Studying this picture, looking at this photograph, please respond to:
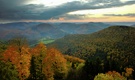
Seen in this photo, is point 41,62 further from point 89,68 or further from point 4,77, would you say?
point 89,68

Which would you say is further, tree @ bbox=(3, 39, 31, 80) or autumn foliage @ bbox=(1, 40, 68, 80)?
autumn foliage @ bbox=(1, 40, 68, 80)

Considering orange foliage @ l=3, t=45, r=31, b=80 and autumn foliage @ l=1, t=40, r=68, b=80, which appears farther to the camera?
autumn foliage @ l=1, t=40, r=68, b=80

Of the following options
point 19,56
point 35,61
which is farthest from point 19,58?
point 35,61

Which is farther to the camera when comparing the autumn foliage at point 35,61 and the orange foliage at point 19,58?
the autumn foliage at point 35,61

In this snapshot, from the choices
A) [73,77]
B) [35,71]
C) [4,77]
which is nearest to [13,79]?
[4,77]

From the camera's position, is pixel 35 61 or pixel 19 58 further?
pixel 35 61

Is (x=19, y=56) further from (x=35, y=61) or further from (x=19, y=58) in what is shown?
(x=35, y=61)

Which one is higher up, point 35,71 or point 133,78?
point 35,71

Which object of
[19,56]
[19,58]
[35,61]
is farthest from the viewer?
[35,61]

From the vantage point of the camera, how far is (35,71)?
86.6 m

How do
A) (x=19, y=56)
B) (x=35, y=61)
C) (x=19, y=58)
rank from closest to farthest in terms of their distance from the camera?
(x=19, y=58), (x=19, y=56), (x=35, y=61)

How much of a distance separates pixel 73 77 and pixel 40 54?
25153 mm

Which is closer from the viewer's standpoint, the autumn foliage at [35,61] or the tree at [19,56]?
the tree at [19,56]

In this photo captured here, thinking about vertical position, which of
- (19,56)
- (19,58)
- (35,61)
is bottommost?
(35,61)
